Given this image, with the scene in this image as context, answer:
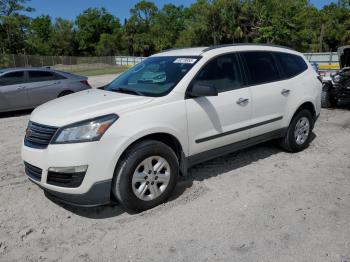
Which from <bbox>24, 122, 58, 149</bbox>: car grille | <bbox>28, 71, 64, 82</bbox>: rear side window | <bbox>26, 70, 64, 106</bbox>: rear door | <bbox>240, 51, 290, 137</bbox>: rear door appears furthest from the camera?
<bbox>28, 71, 64, 82</bbox>: rear side window

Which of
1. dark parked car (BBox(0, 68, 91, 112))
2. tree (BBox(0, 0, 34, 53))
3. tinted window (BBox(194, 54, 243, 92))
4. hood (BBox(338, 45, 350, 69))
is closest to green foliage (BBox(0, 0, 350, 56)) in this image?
tree (BBox(0, 0, 34, 53))

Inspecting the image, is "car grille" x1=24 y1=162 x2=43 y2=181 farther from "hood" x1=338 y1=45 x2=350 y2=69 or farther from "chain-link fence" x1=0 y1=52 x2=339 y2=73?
"chain-link fence" x1=0 y1=52 x2=339 y2=73

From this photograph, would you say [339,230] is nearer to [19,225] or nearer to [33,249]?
[33,249]

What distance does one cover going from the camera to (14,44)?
185 feet

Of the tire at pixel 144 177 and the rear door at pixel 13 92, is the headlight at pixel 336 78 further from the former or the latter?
the rear door at pixel 13 92

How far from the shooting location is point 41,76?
10422 mm

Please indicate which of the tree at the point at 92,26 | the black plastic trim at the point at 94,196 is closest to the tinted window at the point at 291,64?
the black plastic trim at the point at 94,196

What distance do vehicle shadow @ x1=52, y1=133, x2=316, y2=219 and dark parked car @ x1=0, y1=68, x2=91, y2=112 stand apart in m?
6.49

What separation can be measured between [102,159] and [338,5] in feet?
196

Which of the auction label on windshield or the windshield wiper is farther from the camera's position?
the auction label on windshield

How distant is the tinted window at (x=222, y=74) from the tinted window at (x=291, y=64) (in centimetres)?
108

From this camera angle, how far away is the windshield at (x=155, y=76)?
425 cm

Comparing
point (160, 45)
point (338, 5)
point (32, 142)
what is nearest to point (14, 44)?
point (160, 45)

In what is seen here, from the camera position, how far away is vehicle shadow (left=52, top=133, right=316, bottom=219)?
395 cm
